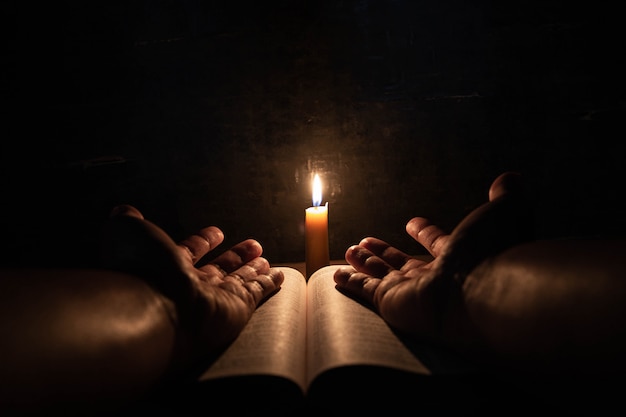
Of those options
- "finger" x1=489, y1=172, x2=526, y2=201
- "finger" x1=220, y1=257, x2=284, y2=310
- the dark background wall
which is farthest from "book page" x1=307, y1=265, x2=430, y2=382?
the dark background wall

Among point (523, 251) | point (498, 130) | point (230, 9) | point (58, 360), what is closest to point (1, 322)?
point (58, 360)

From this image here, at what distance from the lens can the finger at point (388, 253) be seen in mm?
1300

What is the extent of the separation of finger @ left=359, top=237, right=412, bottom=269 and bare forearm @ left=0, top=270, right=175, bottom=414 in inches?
26.5

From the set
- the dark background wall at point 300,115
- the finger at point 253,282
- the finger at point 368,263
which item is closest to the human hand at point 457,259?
the finger at point 368,263

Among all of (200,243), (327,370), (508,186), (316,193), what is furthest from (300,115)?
(327,370)

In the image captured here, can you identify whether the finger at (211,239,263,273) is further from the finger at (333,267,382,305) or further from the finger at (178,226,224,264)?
the finger at (333,267,382,305)

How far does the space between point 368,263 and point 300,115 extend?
0.57m

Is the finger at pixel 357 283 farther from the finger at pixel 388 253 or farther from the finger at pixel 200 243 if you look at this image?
the finger at pixel 200 243

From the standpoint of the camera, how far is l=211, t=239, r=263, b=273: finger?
129 centimetres

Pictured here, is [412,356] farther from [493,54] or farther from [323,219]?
[493,54]

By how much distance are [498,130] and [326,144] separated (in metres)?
0.56

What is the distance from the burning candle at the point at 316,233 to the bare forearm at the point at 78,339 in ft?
1.98

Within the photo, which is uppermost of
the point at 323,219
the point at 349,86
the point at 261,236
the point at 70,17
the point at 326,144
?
the point at 70,17

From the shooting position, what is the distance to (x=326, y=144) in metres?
1.56
